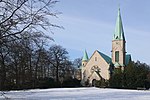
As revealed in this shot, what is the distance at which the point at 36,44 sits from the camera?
8031mm

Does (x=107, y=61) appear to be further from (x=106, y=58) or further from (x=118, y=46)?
(x=118, y=46)

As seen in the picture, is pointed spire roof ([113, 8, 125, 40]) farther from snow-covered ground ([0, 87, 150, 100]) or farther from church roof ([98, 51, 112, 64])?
snow-covered ground ([0, 87, 150, 100])

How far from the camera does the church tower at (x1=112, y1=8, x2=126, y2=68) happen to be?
91.6 metres

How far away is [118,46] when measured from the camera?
303 feet

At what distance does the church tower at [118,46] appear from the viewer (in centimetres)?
9156

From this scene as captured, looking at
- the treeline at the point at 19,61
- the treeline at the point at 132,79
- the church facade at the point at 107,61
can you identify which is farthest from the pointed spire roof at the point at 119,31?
the treeline at the point at 19,61

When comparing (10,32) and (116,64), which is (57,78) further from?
(10,32)

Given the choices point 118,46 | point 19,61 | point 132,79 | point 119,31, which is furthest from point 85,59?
point 19,61

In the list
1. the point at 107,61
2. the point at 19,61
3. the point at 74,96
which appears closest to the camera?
the point at 19,61

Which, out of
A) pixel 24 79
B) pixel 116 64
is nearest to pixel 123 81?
pixel 116 64

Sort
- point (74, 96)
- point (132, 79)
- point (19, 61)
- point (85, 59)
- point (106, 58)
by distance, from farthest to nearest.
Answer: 1. point (85, 59)
2. point (106, 58)
3. point (132, 79)
4. point (74, 96)
5. point (19, 61)

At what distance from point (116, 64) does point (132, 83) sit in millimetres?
25464

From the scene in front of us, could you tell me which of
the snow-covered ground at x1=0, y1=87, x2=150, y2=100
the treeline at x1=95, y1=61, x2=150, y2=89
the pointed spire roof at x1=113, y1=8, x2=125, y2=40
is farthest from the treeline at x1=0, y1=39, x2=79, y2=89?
the pointed spire roof at x1=113, y1=8, x2=125, y2=40

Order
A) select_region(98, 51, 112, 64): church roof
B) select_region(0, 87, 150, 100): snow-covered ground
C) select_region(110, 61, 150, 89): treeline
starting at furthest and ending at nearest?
1. select_region(98, 51, 112, 64): church roof
2. select_region(110, 61, 150, 89): treeline
3. select_region(0, 87, 150, 100): snow-covered ground
